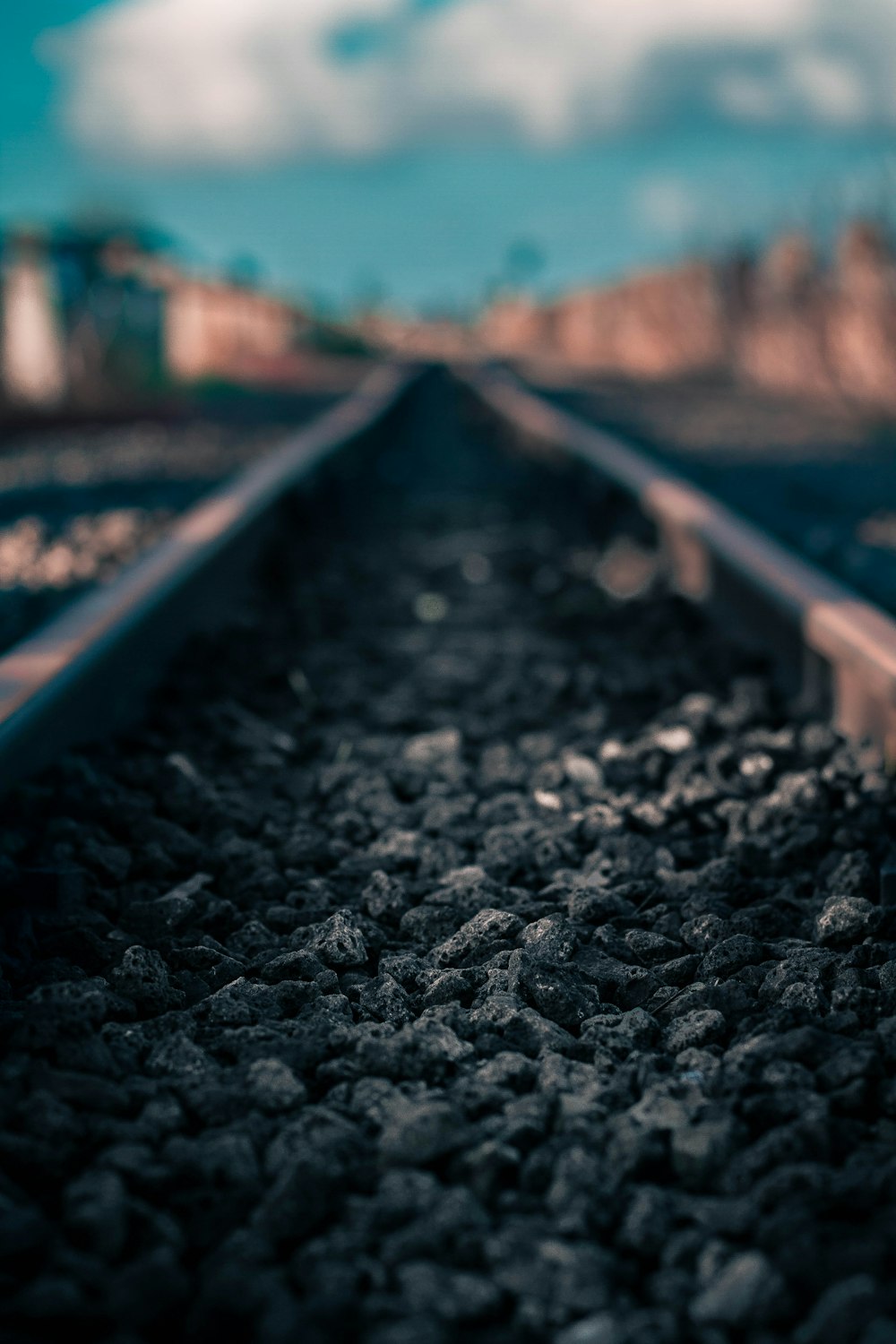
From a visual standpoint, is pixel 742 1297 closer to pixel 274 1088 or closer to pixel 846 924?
pixel 274 1088

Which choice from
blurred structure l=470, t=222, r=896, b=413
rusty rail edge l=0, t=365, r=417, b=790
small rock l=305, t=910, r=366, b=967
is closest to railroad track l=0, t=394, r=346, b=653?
rusty rail edge l=0, t=365, r=417, b=790

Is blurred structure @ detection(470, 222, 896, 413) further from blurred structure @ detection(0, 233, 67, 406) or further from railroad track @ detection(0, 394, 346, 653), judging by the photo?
blurred structure @ detection(0, 233, 67, 406)

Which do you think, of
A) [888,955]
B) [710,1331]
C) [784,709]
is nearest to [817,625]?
[784,709]

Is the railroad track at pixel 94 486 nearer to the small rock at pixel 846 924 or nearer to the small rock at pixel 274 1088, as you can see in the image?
the small rock at pixel 274 1088

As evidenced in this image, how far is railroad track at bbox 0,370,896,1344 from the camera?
50.8 inches

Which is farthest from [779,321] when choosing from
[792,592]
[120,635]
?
[120,635]

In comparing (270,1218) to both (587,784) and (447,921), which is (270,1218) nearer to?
(447,921)

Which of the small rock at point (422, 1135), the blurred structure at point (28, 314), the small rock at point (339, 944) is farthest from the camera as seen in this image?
the blurred structure at point (28, 314)

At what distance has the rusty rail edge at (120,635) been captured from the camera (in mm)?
2438

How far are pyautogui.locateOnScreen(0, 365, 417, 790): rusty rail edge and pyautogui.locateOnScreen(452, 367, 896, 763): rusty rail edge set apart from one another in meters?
1.63

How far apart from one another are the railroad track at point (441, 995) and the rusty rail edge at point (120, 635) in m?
0.02

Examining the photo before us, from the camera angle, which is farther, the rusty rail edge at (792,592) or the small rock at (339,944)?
the rusty rail edge at (792,592)

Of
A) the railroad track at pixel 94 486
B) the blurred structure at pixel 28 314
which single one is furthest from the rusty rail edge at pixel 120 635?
the blurred structure at pixel 28 314

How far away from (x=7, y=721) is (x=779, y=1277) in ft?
5.28
